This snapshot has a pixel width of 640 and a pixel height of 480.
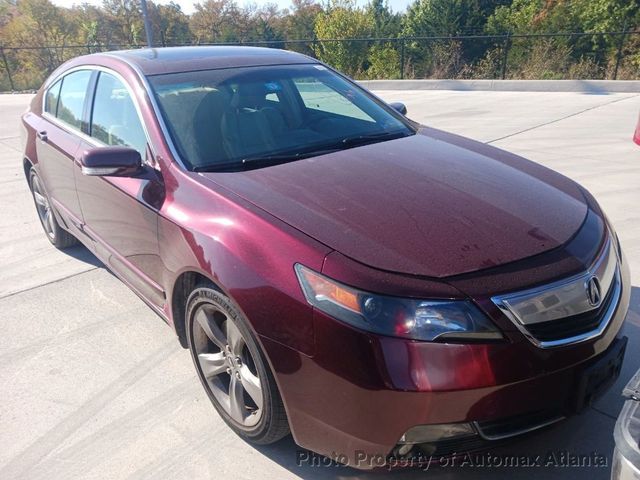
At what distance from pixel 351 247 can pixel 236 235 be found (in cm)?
49

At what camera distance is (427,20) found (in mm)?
25766

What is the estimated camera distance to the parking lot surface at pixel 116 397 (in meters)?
2.26

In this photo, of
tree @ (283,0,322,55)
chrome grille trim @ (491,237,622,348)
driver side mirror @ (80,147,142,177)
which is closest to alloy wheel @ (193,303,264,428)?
driver side mirror @ (80,147,142,177)

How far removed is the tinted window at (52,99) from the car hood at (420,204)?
8.18 feet

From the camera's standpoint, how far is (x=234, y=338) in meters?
2.26

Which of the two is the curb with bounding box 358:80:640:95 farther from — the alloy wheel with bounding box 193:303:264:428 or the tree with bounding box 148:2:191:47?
the tree with bounding box 148:2:191:47

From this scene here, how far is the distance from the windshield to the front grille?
1.49 metres

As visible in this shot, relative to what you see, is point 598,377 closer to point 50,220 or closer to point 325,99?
point 325,99

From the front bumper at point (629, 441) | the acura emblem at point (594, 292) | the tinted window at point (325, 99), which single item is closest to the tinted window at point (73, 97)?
the tinted window at point (325, 99)

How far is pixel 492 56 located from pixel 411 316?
56.8ft

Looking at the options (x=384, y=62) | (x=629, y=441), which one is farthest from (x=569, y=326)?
(x=384, y=62)

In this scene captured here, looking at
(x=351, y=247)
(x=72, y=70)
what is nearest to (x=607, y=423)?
(x=351, y=247)

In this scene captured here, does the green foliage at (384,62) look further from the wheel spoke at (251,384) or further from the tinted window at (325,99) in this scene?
the wheel spoke at (251,384)

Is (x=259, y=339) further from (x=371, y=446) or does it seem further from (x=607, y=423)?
(x=607, y=423)
